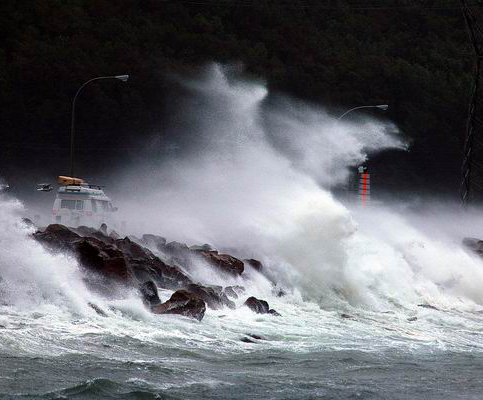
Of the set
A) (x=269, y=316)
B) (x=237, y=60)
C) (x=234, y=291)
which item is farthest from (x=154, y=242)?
(x=237, y=60)

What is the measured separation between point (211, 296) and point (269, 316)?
50.7 inches

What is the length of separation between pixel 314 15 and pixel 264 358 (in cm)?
8626

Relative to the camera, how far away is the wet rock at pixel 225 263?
1107 inches

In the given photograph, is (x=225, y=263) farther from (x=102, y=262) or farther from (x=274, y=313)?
(x=102, y=262)

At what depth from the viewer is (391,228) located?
44281 millimetres

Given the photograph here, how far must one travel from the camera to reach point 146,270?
24375 millimetres

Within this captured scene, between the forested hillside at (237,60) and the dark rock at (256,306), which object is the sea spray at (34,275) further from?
the forested hillside at (237,60)

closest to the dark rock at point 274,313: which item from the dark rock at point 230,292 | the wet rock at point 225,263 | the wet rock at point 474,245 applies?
the dark rock at point 230,292

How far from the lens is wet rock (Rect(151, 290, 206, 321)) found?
2109 cm

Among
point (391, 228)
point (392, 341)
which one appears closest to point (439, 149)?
point (391, 228)

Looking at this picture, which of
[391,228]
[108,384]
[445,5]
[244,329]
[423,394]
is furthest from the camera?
[445,5]

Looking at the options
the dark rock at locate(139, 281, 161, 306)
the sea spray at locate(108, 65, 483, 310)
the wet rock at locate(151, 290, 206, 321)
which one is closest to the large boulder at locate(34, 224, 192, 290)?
the dark rock at locate(139, 281, 161, 306)

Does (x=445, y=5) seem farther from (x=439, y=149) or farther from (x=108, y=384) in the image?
(x=108, y=384)

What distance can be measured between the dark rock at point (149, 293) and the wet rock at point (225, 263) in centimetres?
574
